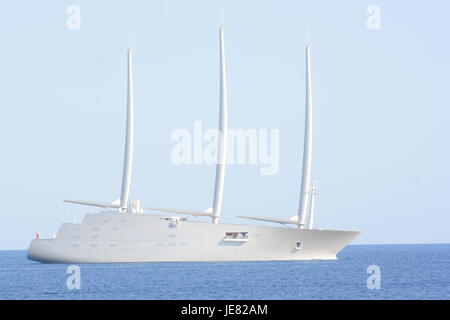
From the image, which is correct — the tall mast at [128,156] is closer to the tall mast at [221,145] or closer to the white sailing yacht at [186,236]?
the white sailing yacht at [186,236]

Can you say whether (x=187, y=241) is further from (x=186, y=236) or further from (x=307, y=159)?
(x=307, y=159)

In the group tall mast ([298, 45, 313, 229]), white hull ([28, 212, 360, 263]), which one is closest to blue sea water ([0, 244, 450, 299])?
white hull ([28, 212, 360, 263])

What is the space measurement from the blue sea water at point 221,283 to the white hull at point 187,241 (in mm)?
839

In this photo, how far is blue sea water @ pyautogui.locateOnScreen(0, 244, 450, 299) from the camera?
48531 millimetres

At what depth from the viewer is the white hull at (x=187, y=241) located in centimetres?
6881

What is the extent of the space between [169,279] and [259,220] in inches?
507

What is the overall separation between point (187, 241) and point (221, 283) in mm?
15605

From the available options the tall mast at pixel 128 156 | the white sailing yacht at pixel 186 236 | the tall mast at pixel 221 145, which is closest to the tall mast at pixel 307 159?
the white sailing yacht at pixel 186 236

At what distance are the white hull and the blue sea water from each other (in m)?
0.84

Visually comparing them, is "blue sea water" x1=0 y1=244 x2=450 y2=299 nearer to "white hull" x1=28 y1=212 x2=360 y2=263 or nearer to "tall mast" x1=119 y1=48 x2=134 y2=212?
"white hull" x1=28 y1=212 x2=360 y2=263

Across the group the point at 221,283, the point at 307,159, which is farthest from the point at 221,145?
the point at 221,283

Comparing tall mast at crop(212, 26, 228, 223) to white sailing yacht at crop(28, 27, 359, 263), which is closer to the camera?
tall mast at crop(212, 26, 228, 223)
